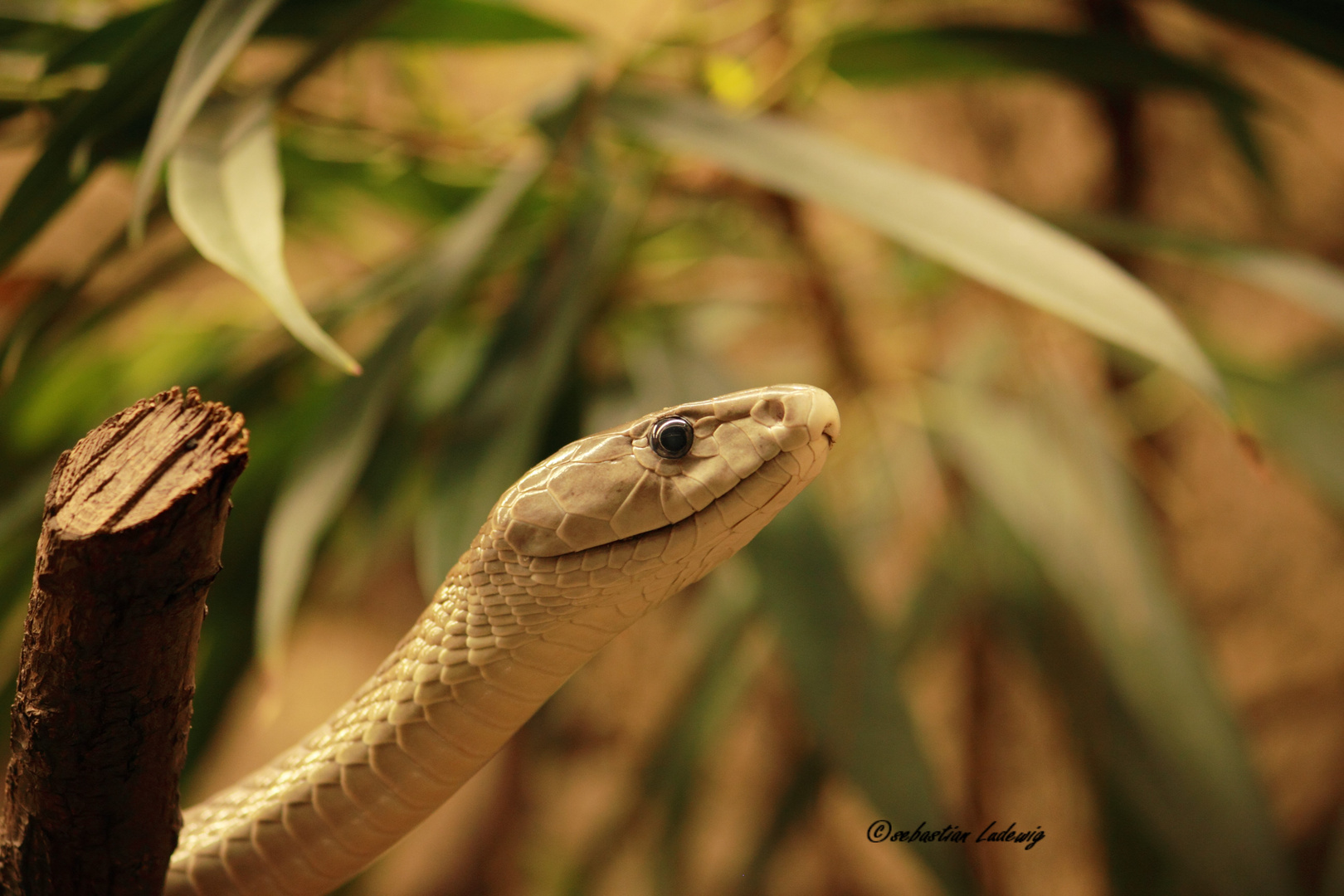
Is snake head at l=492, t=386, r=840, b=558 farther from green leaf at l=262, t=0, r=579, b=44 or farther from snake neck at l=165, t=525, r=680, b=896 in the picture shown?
green leaf at l=262, t=0, r=579, b=44

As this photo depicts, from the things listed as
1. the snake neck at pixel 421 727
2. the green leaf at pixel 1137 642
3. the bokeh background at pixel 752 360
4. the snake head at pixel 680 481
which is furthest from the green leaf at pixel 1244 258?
the snake neck at pixel 421 727

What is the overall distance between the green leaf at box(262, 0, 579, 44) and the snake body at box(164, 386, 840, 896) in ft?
2.54

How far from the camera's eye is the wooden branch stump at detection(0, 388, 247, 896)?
19.0 inches

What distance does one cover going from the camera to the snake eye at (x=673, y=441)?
0.80 m

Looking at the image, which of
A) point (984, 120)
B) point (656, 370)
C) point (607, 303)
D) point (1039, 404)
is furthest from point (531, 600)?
point (984, 120)

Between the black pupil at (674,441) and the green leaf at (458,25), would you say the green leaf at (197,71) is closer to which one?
the green leaf at (458,25)

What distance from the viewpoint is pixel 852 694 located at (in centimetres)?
118

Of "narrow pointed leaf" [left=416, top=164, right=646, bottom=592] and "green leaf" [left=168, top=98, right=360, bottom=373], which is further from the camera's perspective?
"narrow pointed leaf" [left=416, top=164, right=646, bottom=592]

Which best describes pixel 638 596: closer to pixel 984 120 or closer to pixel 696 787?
pixel 696 787

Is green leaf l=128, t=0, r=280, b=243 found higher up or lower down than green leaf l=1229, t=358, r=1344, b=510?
higher up

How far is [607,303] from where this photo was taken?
156cm

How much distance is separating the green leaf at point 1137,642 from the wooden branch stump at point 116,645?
1.30 metres

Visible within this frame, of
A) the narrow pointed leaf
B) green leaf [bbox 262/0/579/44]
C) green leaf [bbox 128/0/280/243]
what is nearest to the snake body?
the narrow pointed leaf

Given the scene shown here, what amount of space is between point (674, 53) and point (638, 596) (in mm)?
1103
